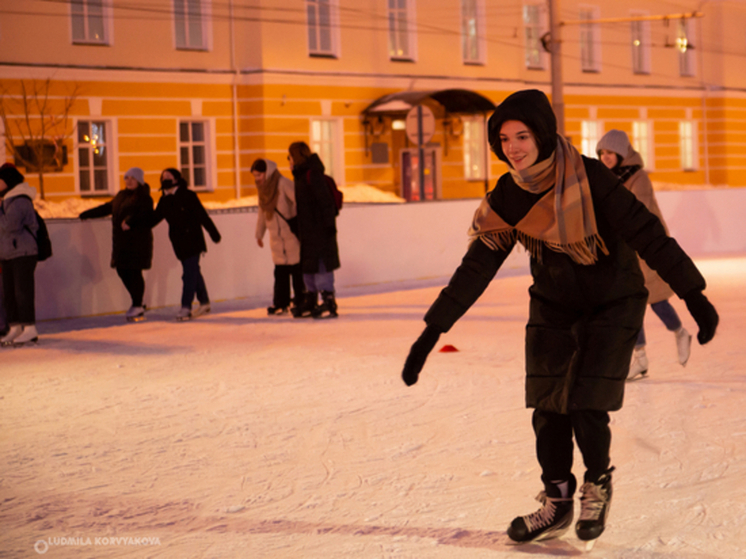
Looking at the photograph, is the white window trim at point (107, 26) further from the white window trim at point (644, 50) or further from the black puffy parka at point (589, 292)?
the black puffy parka at point (589, 292)

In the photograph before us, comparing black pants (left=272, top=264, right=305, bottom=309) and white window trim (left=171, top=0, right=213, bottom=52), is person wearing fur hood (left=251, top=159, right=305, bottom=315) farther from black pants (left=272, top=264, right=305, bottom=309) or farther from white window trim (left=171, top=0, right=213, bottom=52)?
white window trim (left=171, top=0, right=213, bottom=52)

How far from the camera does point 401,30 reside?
28172 millimetres

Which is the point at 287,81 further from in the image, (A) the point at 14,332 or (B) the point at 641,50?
(A) the point at 14,332

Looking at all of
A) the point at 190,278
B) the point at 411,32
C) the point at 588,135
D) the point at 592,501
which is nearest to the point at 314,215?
the point at 190,278

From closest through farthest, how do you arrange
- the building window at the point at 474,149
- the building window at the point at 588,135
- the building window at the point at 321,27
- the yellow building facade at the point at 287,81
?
1. the yellow building facade at the point at 287,81
2. the building window at the point at 321,27
3. the building window at the point at 474,149
4. the building window at the point at 588,135

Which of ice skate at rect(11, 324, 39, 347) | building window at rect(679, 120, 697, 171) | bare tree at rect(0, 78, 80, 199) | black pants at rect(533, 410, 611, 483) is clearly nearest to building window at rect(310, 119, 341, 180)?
bare tree at rect(0, 78, 80, 199)

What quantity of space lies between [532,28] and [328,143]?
872 cm

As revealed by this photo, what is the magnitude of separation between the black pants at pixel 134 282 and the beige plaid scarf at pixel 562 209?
314 inches

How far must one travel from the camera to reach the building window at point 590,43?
33.6 m

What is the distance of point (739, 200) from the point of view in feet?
65.9

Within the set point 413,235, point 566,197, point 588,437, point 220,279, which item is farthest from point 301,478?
point 413,235

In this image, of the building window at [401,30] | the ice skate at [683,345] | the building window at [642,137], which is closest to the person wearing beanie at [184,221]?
the ice skate at [683,345]

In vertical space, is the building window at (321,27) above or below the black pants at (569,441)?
above

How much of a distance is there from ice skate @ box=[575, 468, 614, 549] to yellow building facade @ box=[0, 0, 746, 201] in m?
17.1
